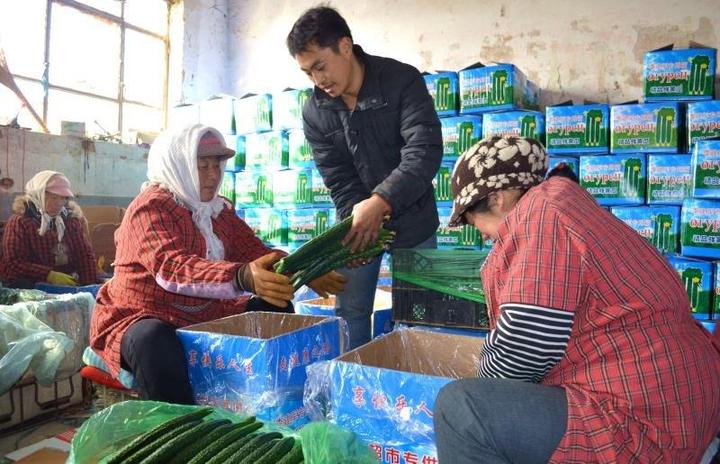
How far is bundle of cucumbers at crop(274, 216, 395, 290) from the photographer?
1662 mm

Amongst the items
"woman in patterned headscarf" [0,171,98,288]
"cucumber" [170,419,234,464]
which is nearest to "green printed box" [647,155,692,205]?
"cucumber" [170,419,234,464]

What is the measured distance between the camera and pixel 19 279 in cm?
338

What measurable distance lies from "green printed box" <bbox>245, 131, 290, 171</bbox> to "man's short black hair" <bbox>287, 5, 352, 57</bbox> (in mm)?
2975

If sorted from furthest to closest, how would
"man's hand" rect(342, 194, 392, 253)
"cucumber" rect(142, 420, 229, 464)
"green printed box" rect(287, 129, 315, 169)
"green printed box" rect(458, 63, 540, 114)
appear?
"green printed box" rect(287, 129, 315, 169) < "green printed box" rect(458, 63, 540, 114) < "man's hand" rect(342, 194, 392, 253) < "cucumber" rect(142, 420, 229, 464)

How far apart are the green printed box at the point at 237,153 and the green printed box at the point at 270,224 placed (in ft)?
1.44

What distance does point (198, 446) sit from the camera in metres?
1.16

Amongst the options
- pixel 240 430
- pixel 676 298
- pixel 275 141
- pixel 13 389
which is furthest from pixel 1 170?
pixel 676 298

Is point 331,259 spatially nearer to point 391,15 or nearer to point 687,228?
point 687,228

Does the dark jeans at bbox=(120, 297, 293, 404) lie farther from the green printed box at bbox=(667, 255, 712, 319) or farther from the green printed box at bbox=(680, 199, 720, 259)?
the green printed box at bbox=(680, 199, 720, 259)

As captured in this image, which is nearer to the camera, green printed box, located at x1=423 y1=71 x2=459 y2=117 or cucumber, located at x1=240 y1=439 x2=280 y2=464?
cucumber, located at x1=240 y1=439 x2=280 y2=464

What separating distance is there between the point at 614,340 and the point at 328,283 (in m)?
1.12

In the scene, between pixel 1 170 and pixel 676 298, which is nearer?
pixel 676 298

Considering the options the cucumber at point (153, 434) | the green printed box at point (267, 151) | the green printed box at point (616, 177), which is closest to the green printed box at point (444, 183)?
the green printed box at point (616, 177)

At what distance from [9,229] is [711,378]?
3.69 meters
